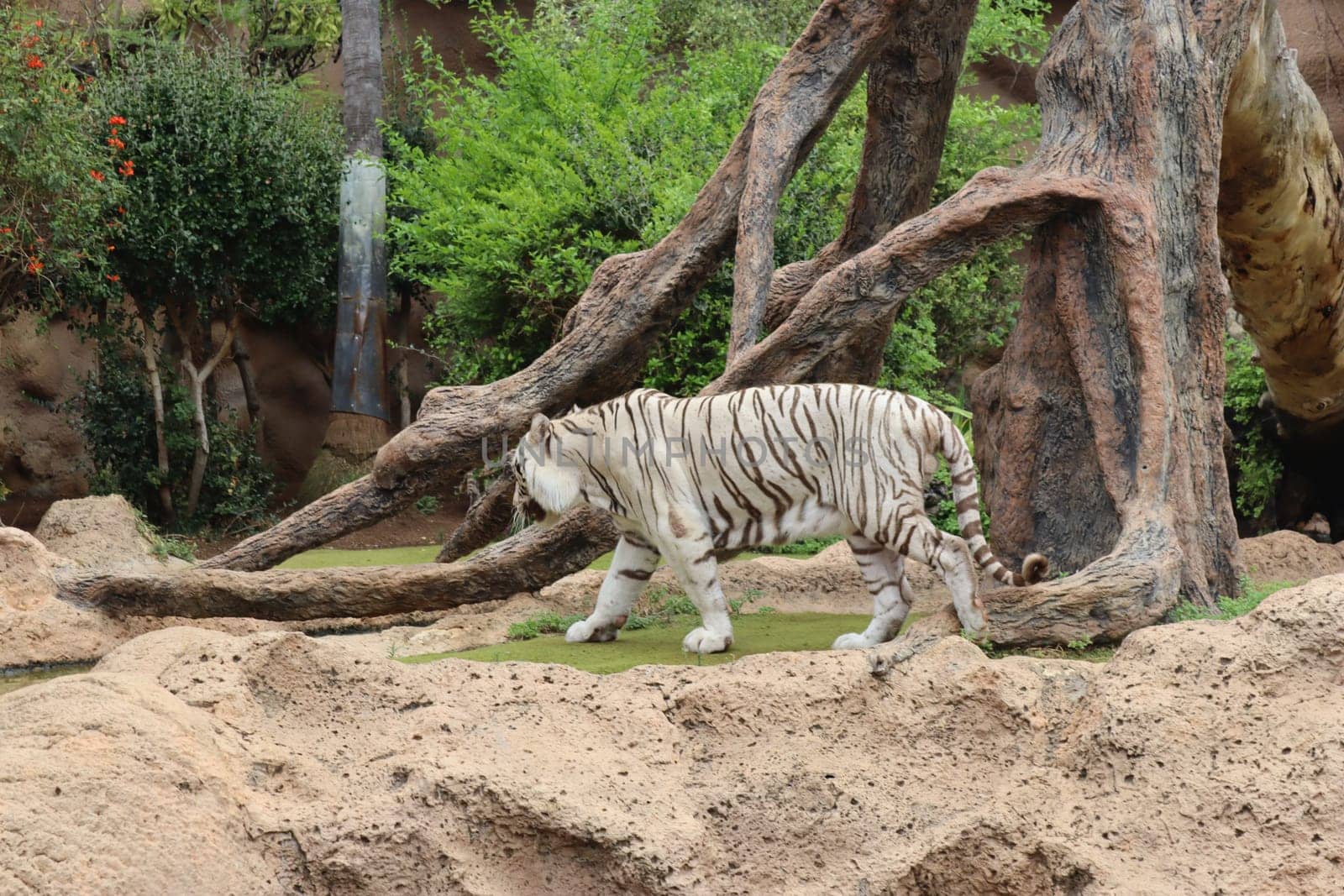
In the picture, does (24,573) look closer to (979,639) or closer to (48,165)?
(48,165)

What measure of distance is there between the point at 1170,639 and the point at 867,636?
5.15 ft

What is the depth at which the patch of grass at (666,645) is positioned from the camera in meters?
5.76

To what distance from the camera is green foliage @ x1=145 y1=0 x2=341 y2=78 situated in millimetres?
17219

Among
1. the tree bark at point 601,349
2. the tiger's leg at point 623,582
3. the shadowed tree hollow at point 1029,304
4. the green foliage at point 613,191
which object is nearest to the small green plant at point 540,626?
the shadowed tree hollow at point 1029,304

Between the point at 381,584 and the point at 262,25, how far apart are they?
12685 millimetres

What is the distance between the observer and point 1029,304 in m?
6.81

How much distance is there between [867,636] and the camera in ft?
18.9

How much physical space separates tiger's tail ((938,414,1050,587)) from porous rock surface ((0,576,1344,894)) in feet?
2.63

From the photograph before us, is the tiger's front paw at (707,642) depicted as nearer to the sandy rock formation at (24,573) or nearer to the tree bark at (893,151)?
the tree bark at (893,151)

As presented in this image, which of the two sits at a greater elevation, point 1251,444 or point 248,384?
point 1251,444

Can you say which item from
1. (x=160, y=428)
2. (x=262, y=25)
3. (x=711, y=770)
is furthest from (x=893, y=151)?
(x=262, y=25)

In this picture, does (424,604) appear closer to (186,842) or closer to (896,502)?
(896,502)

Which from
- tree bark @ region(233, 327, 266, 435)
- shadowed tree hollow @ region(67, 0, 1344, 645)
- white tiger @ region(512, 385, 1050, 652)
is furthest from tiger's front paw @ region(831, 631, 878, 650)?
tree bark @ region(233, 327, 266, 435)

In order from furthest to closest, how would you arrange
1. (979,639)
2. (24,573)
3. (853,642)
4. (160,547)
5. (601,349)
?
(160,547), (24,573), (601,349), (853,642), (979,639)
